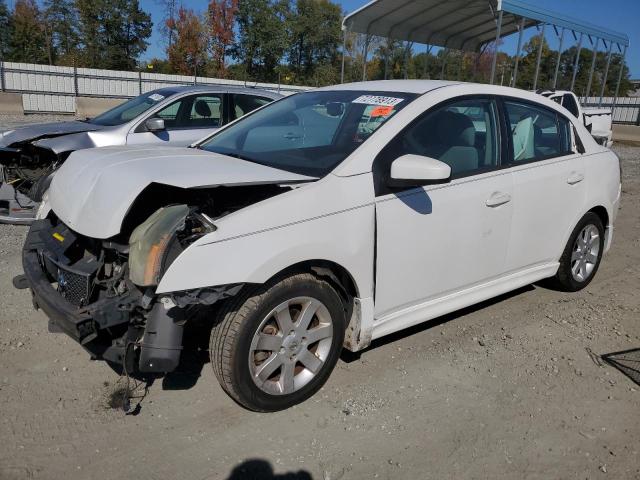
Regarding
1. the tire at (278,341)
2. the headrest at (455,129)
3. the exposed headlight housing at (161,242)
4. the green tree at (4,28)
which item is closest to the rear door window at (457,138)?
the headrest at (455,129)

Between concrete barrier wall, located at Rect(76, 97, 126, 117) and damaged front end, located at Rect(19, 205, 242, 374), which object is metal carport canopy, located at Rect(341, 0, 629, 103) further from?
damaged front end, located at Rect(19, 205, 242, 374)

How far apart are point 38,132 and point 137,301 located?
4.95 metres

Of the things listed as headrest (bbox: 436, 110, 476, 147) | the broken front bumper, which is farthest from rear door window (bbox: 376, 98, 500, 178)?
the broken front bumper

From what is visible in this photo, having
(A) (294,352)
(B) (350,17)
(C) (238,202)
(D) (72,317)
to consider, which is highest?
(B) (350,17)

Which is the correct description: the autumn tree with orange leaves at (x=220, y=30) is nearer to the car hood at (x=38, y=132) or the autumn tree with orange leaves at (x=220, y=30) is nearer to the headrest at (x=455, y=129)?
the car hood at (x=38, y=132)

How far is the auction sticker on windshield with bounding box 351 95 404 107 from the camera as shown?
3413 mm

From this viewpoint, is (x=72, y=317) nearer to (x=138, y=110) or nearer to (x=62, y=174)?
(x=62, y=174)

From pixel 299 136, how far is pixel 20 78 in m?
24.9

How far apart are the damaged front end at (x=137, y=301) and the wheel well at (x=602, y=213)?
366cm

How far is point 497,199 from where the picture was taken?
144 inches

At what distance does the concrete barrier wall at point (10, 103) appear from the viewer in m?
20.7

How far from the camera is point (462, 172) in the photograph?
139 inches

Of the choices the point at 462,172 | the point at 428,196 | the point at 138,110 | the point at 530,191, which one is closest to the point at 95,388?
the point at 428,196

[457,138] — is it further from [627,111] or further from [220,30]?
[220,30]
